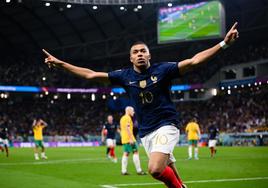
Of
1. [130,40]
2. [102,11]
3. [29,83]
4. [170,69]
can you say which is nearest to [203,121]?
[130,40]

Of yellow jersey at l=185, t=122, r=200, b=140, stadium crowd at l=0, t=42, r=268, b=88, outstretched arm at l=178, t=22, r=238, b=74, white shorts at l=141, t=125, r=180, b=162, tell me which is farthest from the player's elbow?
stadium crowd at l=0, t=42, r=268, b=88

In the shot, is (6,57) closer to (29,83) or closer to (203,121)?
(29,83)

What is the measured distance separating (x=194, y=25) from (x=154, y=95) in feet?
119

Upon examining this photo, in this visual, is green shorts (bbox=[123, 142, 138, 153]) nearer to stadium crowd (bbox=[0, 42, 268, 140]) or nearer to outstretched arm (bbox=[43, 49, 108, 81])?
outstretched arm (bbox=[43, 49, 108, 81])

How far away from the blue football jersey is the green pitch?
3442cm

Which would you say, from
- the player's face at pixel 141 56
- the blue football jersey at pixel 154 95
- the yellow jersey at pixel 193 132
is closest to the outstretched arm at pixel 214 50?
the blue football jersey at pixel 154 95

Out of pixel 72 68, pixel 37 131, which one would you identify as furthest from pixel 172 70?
pixel 37 131

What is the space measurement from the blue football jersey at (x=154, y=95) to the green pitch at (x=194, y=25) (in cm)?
3442

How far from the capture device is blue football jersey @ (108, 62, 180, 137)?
809 centimetres

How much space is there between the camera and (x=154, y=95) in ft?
26.6

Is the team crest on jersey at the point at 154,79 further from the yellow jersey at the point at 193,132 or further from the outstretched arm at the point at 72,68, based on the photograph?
the yellow jersey at the point at 193,132

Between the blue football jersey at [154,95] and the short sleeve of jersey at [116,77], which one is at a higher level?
the short sleeve of jersey at [116,77]

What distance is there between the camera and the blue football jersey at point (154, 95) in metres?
8.09

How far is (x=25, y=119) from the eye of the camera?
2559 inches
